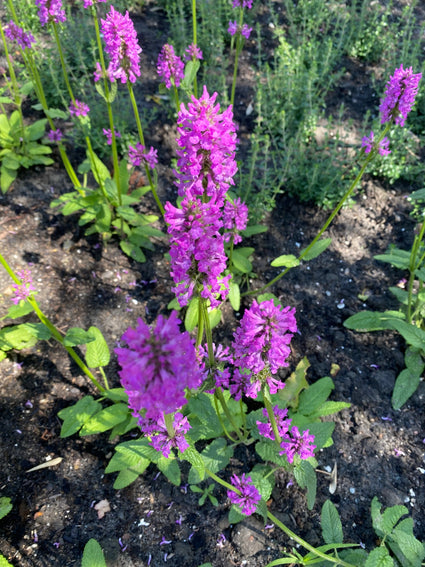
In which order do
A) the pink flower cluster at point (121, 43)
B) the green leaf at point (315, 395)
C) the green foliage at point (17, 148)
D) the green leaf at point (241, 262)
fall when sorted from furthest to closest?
the green foliage at point (17, 148) < the green leaf at point (241, 262) < the green leaf at point (315, 395) < the pink flower cluster at point (121, 43)

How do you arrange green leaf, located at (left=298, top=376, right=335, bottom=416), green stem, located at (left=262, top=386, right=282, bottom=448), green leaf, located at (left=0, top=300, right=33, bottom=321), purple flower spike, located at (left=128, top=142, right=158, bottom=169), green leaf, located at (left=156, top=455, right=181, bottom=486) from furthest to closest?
purple flower spike, located at (left=128, top=142, right=158, bottom=169)
green leaf, located at (left=298, top=376, right=335, bottom=416)
green leaf, located at (left=0, top=300, right=33, bottom=321)
green leaf, located at (left=156, top=455, right=181, bottom=486)
green stem, located at (left=262, top=386, right=282, bottom=448)

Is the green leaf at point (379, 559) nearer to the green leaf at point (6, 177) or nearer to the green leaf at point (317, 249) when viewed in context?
the green leaf at point (317, 249)

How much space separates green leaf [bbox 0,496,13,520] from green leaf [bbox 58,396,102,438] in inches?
20.7

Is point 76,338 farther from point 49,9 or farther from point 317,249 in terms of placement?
point 49,9

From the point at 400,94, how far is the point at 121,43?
1.86 meters

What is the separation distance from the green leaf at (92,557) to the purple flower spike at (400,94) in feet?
10.2

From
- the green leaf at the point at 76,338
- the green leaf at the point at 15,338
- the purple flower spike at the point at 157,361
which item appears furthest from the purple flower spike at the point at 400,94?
the green leaf at the point at 15,338

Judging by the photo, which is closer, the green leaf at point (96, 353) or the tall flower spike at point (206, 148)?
the tall flower spike at point (206, 148)

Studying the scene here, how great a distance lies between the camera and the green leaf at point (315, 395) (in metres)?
3.19

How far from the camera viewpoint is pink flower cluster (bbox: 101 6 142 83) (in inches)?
114

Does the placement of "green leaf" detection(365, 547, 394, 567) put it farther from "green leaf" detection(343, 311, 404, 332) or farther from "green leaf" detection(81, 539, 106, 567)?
"green leaf" detection(343, 311, 404, 332)

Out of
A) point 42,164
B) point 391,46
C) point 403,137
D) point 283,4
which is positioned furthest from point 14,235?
point 283,4

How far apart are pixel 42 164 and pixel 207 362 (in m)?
3.67

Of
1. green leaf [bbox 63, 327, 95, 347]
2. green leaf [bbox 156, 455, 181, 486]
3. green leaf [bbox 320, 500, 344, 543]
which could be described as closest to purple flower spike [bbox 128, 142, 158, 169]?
green leaf [bbox 63, 327, 95, 347]
